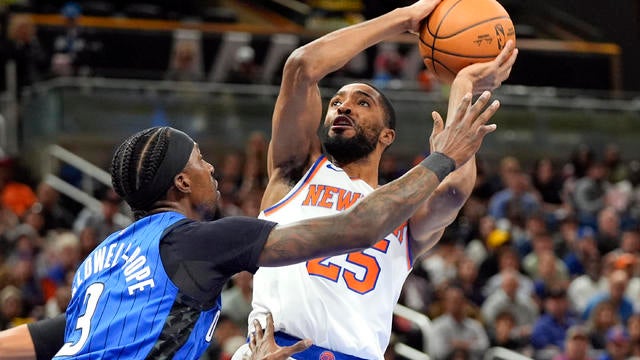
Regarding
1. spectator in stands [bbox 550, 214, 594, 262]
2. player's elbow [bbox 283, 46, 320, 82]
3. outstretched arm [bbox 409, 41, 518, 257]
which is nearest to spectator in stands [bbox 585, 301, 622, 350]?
spectator in stands [bbox 550, 214, 594, 262]

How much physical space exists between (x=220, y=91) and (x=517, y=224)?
198 inches

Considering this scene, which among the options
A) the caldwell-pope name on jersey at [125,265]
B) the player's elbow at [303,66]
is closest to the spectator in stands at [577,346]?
the player's elbow at [303,66]

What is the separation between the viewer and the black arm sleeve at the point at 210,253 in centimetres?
426

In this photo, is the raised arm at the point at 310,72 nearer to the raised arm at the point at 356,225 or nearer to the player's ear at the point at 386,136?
the player's ear at the point at 386,136

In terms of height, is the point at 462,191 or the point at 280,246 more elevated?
the point at 280,246

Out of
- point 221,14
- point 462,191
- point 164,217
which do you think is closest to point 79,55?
point 221,14

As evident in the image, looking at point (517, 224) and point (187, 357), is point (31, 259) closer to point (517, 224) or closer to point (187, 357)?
point (517, 224)

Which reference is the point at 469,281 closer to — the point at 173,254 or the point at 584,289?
the point at 584,289

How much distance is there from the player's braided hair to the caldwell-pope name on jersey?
0.21 m

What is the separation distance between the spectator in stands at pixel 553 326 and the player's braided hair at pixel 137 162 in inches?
352

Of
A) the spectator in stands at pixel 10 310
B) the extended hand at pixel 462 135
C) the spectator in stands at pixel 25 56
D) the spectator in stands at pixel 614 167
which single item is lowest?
the spectator in stands at pixel 614 167

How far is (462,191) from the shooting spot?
6.31 m

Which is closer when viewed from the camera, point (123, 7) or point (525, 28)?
point (123, 7)

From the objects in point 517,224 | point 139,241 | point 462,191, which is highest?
point 139,241
